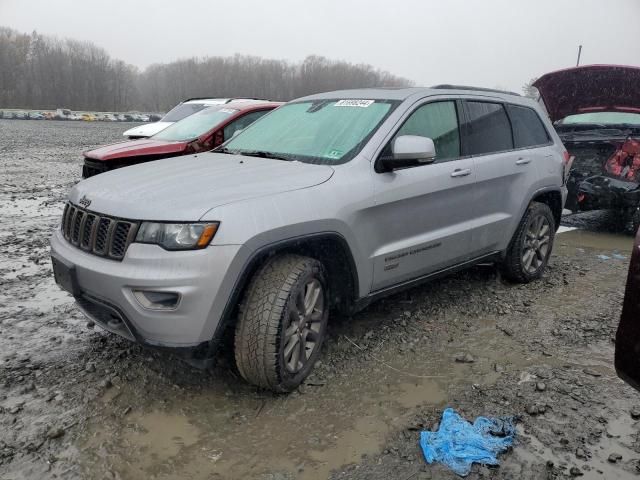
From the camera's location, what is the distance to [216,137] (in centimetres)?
713

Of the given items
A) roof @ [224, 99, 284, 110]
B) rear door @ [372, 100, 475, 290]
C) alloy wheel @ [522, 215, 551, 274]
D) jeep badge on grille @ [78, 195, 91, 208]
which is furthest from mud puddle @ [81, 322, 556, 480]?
roof @ [224, 99, 284, 110]

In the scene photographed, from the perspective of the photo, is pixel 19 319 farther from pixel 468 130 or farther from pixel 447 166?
pixel 468 130

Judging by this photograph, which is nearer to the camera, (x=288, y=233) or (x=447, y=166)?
(x=288, y=233)

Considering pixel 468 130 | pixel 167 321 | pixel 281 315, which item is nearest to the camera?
pixel 167 321

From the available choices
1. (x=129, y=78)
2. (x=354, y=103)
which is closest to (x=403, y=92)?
(x=354, y=103)

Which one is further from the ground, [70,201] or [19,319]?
[70,201]

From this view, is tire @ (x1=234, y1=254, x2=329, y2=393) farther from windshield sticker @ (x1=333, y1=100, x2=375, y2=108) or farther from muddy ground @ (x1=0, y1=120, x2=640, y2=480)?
windshield sticker @ (x1=333, y1=100, x2=375, y2=108)

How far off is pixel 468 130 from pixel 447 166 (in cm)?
50

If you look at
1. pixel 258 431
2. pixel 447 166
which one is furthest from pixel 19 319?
pixel 447 166

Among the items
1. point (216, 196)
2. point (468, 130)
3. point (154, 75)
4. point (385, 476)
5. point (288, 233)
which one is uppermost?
point (154, 75)

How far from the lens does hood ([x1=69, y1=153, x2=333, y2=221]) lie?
263cm

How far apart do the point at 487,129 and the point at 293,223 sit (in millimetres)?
2254

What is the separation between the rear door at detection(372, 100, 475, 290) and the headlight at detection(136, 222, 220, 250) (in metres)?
1.10

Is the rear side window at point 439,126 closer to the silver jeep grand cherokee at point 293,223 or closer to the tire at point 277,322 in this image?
the silver jeep grand cherokee at point 293,223
